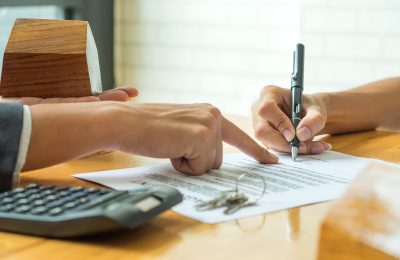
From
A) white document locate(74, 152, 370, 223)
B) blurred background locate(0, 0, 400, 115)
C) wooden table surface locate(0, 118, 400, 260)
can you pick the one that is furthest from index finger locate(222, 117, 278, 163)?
blurred background locate(0, 0, 400, 115)

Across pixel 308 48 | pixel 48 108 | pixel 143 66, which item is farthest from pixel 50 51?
pixel 143 66

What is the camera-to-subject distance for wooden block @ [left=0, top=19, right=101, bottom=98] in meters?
0.99

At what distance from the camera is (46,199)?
0.66 meters

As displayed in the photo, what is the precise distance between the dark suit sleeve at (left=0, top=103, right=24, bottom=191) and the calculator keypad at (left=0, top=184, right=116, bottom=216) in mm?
54

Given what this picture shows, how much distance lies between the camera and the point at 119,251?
Answer: 582mm

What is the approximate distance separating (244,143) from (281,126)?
0.13 metres

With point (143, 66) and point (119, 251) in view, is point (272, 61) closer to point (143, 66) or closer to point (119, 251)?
point (143, 66)

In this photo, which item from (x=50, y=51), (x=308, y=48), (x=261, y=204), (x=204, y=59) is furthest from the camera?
(x=204, y=59)

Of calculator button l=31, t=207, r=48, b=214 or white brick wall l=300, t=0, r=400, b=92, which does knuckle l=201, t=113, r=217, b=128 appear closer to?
calculator button l=31, t=207, r=48, b=214

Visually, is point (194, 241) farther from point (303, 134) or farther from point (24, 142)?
point (303, 134)

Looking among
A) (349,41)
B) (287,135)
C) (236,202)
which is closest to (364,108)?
(287,135)

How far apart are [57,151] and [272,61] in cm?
167

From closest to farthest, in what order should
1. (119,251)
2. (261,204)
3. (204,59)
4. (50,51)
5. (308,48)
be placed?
(119,251)
(261,204)
(50,51)
(308,48)
(204,59)

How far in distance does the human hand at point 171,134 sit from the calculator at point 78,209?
0.61 feet
